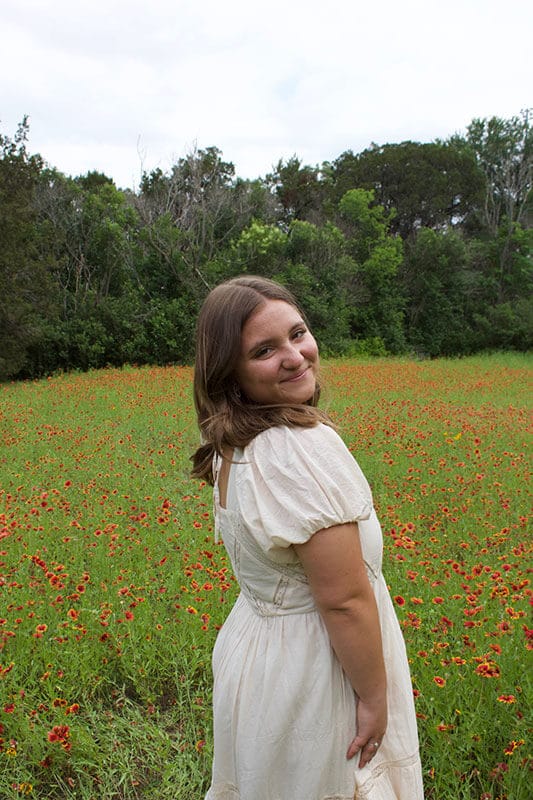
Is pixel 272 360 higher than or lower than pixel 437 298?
lower

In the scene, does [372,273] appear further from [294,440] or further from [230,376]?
[294,440]

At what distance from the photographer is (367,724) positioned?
1.17 m

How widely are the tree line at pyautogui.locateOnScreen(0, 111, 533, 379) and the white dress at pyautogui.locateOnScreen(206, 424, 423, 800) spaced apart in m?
14.5

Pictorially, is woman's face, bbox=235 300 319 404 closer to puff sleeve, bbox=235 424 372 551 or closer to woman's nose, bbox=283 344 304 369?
woman's nose, bbox=283 344 304 369

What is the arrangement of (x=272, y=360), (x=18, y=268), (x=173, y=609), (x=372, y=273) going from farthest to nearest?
(x=372, y=273), (x=18, y=268), (x=173, y=609), (x=272, y=360)

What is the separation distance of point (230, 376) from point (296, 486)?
1.01 feet

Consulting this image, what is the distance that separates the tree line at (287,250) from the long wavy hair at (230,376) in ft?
47.0

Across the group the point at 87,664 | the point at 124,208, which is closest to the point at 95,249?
the point at 124,208

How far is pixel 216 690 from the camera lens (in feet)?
4.41

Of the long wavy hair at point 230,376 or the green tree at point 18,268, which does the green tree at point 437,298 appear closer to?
the green tree at point 18,268

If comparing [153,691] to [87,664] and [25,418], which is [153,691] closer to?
[87,664]

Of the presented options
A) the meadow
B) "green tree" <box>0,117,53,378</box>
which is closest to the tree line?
"green tree" <box>0,117,53,378</box>

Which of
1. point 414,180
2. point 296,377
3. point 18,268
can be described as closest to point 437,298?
point 414,180

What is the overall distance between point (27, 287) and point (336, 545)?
1607 centimetres
